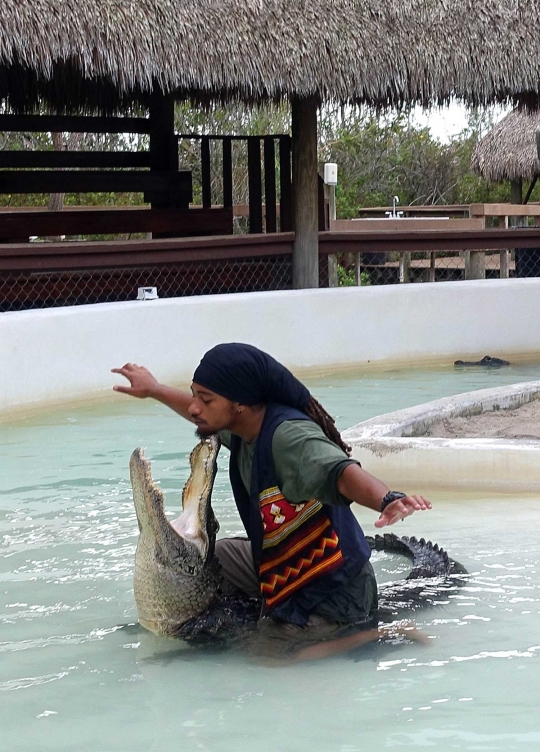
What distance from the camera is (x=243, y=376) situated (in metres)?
3.20

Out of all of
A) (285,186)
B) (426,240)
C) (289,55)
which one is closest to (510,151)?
(426,240)

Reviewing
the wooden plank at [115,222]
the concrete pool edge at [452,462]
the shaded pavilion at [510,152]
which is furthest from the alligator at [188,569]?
the shaded pavilion at [510,152]

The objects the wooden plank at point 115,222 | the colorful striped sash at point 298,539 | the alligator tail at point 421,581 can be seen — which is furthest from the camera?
the wooden plank at point 115,222

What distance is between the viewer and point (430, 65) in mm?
10086

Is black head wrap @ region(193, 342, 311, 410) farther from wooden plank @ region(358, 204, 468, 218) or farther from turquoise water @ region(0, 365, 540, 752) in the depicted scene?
wooden plank @ region(358, 204, 468, 218)

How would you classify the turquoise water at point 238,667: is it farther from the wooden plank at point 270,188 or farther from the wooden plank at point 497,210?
the wooden plank at point 497,210

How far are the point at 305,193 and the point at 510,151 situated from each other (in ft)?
30.6

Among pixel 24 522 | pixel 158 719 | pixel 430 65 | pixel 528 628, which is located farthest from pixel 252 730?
pixel 430 65

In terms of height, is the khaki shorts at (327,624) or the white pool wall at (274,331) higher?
the white pool wall at (274,331)

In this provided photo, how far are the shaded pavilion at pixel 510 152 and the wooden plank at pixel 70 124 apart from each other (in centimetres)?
883

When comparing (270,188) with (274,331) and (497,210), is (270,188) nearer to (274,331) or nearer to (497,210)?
(274,331)

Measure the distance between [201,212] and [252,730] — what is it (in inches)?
341

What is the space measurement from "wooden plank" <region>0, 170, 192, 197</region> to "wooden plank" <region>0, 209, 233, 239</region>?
355mm

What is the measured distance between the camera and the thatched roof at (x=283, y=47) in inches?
337
